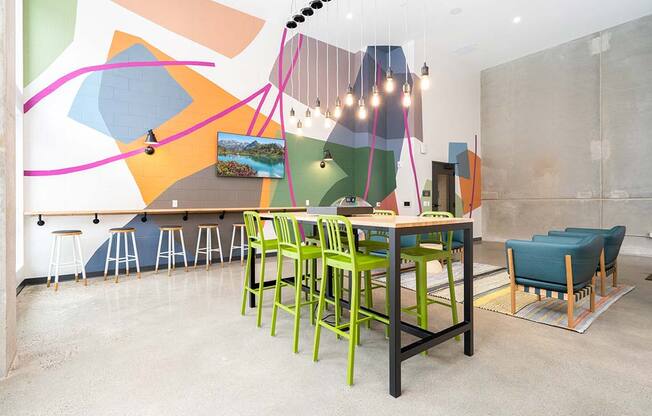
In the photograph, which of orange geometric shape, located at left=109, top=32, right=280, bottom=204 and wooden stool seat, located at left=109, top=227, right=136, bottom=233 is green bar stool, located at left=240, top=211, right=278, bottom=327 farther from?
orange geometric shape, located at left=109, top=32, right=280, bottom=204

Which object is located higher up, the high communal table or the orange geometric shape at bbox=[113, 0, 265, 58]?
the orange geometric shape at bbox=[113, 0, 265, 58]

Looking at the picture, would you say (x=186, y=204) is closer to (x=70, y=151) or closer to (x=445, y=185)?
(x=70, y=151)

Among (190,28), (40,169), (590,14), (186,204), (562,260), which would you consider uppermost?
(590,14)

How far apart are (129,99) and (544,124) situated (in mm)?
9248

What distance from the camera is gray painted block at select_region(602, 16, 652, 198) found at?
6719 mm

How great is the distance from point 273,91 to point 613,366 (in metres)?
6.44

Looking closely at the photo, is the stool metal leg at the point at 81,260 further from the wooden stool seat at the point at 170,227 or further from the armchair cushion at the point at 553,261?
the armchair cushion at the point at 553,261

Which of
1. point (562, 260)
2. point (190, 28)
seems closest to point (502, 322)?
point (562, 260)

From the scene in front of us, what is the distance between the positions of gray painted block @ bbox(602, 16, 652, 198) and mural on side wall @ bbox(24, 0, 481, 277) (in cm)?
410

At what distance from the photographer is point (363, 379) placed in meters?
2.12

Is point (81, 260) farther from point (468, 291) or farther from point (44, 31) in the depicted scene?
point (468, 291)

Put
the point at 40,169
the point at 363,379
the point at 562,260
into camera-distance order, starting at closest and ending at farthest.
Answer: the point at 363,379 → the point at 562,260 → the point at 40,169

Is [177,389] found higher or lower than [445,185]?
lower

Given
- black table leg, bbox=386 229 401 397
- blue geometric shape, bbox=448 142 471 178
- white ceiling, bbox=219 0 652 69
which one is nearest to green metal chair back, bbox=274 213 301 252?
black table leg, bbox=386 229 401 397
